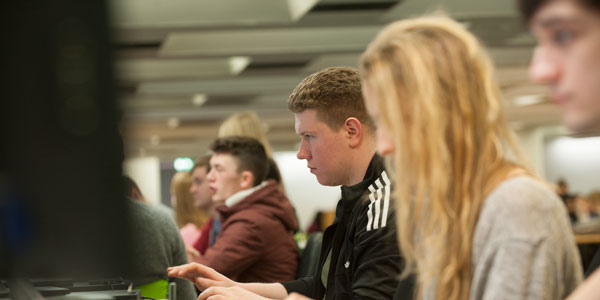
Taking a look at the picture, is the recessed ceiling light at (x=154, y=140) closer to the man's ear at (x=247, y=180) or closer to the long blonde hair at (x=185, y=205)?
the long blonde hair at (x=185, y=205)

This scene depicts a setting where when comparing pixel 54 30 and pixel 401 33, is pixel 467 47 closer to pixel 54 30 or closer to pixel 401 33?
pixel 401 33

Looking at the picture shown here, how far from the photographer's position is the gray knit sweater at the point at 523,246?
39.8 inches

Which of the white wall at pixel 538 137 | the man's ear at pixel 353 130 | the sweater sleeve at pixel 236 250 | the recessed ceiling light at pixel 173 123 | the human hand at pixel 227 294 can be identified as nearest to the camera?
the human hand at pixel 227 294

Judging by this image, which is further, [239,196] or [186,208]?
[186,208]

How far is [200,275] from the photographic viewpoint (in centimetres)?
179

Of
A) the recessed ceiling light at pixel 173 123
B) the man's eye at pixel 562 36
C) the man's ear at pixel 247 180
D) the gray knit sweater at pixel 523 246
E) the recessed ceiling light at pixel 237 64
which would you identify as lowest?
the gray knit sweater at pixel 523 246

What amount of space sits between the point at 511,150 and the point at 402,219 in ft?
0.65

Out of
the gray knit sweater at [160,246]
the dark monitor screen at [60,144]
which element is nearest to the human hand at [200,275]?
the gray knit sweater at [160,246]

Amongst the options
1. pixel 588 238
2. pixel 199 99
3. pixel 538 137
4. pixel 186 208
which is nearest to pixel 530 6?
pixel 186 208

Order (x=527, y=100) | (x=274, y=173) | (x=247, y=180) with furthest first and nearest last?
(x=527, y=100) < (x=274, y=173) < (x=247, y=180)

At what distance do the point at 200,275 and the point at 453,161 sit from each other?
34.5 inches

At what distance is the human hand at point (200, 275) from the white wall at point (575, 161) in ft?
52.7

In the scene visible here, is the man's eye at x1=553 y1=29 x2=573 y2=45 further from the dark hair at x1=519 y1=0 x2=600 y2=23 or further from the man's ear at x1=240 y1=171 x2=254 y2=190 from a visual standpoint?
the man's ear at x1=240 y1=171 x2=254 y2=190

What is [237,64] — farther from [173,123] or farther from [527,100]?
[527,100]
